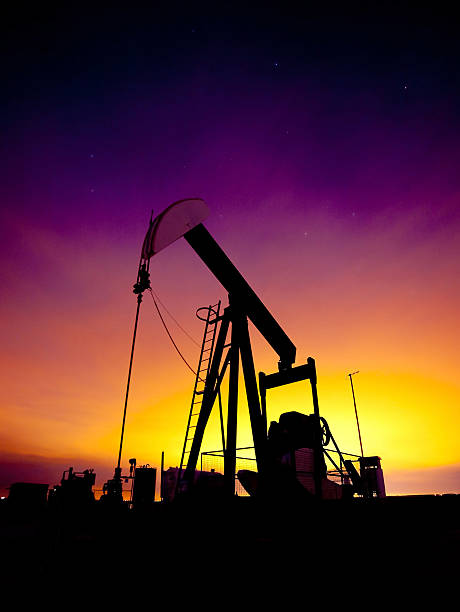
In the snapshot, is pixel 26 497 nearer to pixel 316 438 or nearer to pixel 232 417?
pixel 232 417

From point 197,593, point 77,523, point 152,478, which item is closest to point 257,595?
point 197,593

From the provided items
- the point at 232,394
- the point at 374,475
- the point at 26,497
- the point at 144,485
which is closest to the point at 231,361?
the point at 232,394

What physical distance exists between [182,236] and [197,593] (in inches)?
246

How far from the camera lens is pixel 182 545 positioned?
A: 4844 mm

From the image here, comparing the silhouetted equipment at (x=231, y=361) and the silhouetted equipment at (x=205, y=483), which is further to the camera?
the silhouetted equipment at (x=231, y=361)

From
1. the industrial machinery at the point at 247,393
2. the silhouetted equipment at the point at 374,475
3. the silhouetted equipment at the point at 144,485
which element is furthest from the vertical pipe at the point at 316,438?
the silhouetted equipment at the point at 374,475

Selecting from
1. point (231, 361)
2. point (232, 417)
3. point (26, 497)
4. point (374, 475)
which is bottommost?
point (26, 497)

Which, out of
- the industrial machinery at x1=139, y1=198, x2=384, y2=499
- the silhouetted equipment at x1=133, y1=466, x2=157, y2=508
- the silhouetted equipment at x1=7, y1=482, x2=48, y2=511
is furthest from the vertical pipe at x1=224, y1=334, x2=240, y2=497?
the silhouetted equipment at x1=7, y1=482, x2=48, y2=511

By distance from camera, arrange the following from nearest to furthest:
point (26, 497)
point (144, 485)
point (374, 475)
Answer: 1. point (144, 485)
2. point (374, 475)
3. point (26, 497)

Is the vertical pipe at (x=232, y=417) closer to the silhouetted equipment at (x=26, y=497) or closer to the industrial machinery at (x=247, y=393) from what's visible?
the industrial machinery at (x=247, y=393)

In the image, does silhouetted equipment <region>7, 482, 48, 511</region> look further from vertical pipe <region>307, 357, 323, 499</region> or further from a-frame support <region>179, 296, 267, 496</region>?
vertical pipe <region>307, 357, 323, 499</region>

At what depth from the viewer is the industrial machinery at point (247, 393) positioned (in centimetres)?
708

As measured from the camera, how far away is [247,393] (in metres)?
8.21

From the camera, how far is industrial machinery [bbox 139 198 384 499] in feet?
23.2
